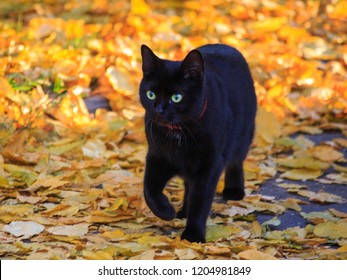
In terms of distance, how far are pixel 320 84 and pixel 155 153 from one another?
8.08 ft

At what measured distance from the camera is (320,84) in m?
5.36

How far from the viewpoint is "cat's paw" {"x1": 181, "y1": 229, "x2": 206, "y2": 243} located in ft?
10.1

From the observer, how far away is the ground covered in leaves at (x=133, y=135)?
307 centimetres

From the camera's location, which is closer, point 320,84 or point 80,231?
point 80,231

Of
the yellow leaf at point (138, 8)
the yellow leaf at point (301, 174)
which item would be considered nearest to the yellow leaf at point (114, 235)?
the yellow leaf at point (301, 174)

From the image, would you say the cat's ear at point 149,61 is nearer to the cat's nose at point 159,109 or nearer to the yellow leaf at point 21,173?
the cat's nose at point 159,109

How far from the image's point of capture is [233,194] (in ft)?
12.1

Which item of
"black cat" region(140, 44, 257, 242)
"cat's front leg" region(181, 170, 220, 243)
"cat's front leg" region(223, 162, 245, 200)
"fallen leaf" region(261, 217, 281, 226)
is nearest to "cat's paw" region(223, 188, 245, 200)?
"cat's front leg" region(223, 162, 245, 200)

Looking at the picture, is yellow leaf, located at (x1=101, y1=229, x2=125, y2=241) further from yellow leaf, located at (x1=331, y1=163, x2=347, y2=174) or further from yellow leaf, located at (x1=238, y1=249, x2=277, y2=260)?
yellow leaf, located at (x1=331, y1=163, x2=347, y2=174)

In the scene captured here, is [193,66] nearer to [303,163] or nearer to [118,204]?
[118,204]

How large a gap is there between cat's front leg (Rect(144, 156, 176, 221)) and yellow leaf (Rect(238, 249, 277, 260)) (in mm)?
509
